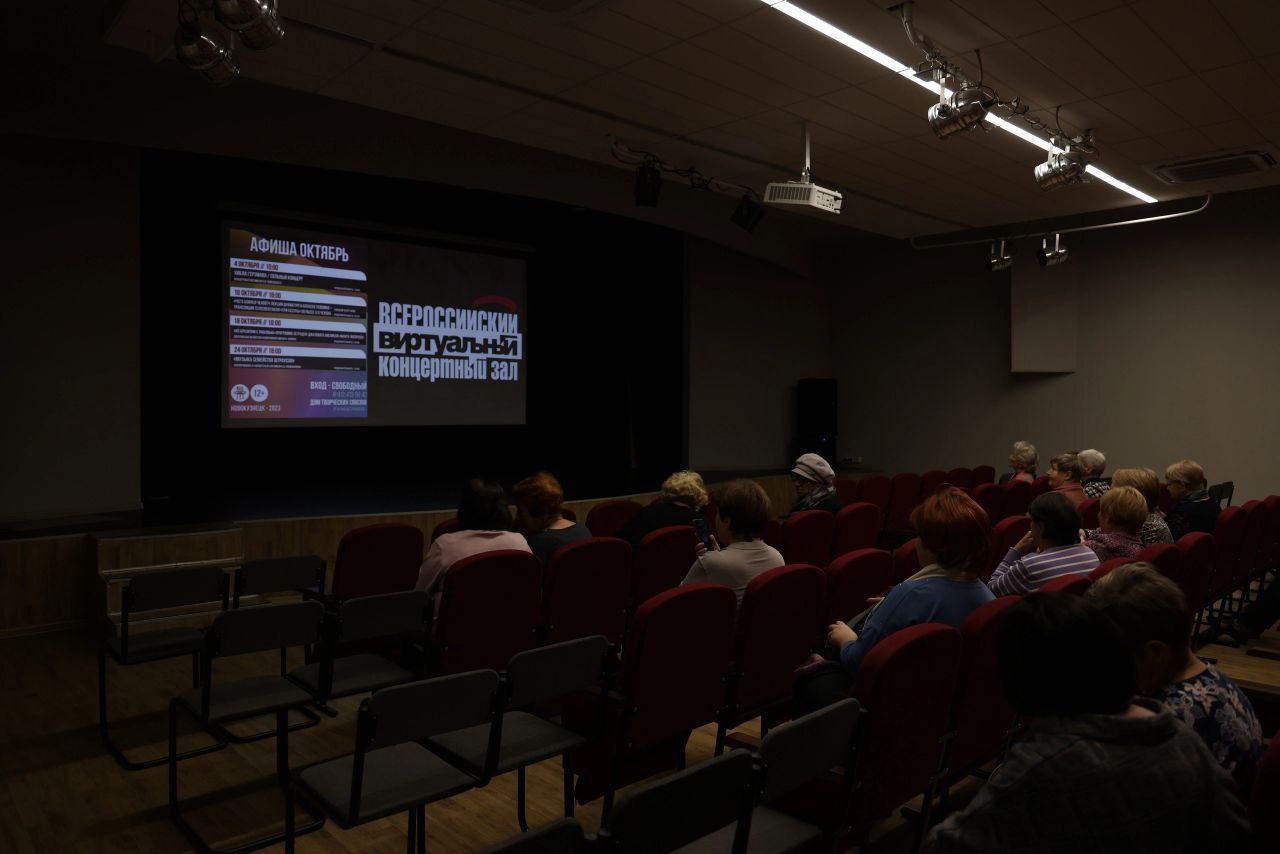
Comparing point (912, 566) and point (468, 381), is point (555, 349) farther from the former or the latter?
point (912, 566)

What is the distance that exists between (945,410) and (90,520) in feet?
33.5

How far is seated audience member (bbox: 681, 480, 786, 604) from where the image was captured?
10.3 ft

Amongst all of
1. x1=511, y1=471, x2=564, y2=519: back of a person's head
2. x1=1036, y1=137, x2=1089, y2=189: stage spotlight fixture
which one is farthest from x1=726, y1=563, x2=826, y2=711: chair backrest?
x1=1036, y1=137, x2=1089, y2=189: stage spotlight fixture

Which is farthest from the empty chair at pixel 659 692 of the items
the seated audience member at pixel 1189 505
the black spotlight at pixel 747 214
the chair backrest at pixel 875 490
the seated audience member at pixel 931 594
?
the black spotlight at pixel 747 214

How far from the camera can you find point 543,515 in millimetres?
4137

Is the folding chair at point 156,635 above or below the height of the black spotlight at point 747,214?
below

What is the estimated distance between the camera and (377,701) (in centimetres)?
197

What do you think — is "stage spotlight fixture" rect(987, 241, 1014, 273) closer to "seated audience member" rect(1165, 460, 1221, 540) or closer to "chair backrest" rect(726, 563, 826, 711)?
"seated audience member" rect(1165, 460, 1221, 540)

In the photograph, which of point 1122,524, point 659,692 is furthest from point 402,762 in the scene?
point 1122,524

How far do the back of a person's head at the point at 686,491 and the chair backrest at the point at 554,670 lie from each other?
2.10 m

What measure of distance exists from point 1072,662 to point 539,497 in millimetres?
3020

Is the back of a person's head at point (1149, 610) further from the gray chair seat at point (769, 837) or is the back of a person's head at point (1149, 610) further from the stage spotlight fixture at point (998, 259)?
the stage spotlight fixture at point (998, 259)

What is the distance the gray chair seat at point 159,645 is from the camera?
11.3ft

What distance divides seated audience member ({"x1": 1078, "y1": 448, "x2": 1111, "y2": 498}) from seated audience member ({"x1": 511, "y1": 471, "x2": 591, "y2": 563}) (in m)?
4.47
